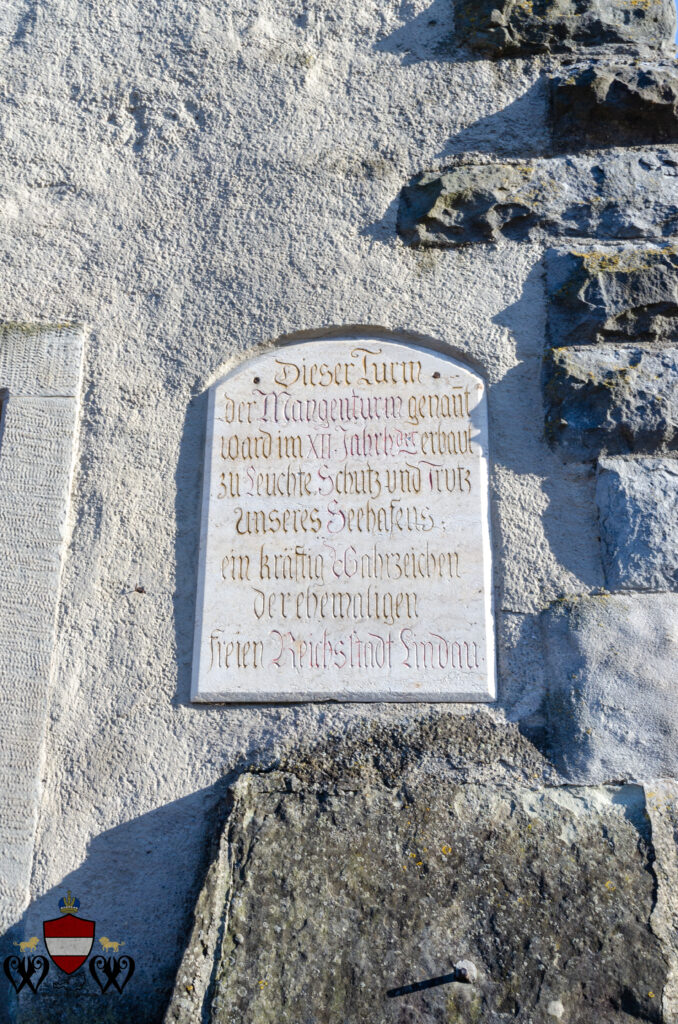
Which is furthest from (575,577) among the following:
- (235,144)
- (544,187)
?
(235,144)

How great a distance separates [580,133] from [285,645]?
6.43 feet

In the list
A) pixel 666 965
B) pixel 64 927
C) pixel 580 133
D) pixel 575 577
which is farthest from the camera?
pixel 580 133

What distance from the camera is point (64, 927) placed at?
249cm

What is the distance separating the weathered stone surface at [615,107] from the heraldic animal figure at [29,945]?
2.89 metres

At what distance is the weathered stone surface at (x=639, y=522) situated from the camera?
2607 millimetres

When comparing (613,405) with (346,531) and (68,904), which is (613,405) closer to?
(346,531)

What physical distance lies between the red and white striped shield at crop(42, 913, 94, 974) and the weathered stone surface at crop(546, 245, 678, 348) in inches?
84.1

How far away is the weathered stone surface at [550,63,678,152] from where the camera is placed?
3.10 m

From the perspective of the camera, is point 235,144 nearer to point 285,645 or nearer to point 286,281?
point 286,281

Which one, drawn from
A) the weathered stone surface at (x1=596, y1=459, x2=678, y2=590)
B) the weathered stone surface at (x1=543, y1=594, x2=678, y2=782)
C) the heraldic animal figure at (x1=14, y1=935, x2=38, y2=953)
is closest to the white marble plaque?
the weathered stone surface at (x1=543, y1=594, x2=678, y2=782)

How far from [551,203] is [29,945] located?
2.68m

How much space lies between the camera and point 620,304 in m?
2.88

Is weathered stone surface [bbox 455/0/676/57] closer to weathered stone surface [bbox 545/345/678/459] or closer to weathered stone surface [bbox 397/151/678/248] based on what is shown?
weathered stone surface [bbox 397/151/678/248]

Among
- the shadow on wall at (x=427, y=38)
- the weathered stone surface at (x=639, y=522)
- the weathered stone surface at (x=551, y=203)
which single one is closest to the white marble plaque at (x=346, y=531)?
the weathered stone surface at (x=639, y=522)
